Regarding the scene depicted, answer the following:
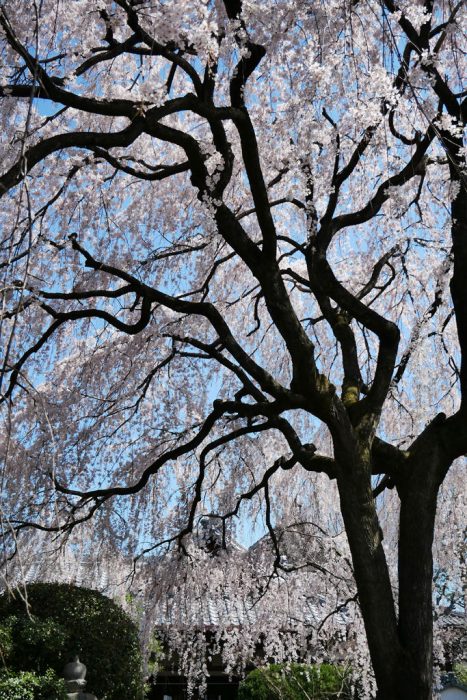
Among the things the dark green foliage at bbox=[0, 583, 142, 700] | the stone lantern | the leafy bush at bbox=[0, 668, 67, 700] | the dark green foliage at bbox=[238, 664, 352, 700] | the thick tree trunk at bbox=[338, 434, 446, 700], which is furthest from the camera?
the dark green foliage at bbox=[238, 664, 352, 700]

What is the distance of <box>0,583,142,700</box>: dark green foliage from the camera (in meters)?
5.80

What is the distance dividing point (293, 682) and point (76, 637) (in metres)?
3.44

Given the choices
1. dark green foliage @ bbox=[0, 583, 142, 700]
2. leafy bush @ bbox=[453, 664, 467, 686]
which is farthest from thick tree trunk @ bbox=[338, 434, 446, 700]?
leafy bush @ bbox=[453, 664, 467, 686]

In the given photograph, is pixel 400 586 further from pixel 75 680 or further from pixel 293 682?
pixel 293 682

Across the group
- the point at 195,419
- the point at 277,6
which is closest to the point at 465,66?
the point at 277,6

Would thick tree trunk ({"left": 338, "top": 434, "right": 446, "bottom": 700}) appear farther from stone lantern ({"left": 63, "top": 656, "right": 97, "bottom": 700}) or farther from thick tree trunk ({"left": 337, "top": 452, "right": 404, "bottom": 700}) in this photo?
stone lantern ({"left": 63, "top": 656, "right": 97, "bottom": 700})

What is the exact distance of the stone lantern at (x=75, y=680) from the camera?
5477 mm

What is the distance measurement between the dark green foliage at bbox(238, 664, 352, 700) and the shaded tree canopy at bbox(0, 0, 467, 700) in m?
1.61

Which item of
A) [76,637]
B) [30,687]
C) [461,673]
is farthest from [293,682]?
[461,673]

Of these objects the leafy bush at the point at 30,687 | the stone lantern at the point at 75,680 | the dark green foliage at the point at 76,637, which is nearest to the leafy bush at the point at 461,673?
the dark green foliage at the point at 76,637

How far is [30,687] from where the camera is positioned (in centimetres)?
533

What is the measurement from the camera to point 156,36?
3.58 metres

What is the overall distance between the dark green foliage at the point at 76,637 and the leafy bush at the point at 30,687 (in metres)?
0.35

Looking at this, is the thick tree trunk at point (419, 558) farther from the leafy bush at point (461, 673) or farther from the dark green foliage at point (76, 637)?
the leafy bush at point (461, 673)
